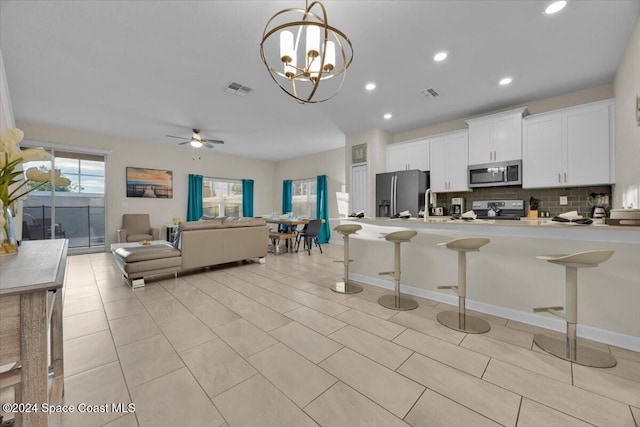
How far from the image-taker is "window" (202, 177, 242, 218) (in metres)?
7.84

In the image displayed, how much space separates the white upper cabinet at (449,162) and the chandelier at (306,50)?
244cm

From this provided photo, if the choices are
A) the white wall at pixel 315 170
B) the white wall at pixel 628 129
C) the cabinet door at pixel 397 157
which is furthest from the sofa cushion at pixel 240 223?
the white wall at pixel 628 129

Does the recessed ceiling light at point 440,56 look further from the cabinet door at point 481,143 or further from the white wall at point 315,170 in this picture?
the white wall at point 315,170

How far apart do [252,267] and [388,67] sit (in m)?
3.70

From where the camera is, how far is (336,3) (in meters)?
2.12

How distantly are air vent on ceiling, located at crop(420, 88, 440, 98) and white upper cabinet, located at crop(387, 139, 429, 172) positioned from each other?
3.90 ft

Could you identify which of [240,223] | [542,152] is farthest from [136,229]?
[542,152]

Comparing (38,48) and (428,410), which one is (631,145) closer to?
(428,410)

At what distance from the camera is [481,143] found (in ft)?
13.8

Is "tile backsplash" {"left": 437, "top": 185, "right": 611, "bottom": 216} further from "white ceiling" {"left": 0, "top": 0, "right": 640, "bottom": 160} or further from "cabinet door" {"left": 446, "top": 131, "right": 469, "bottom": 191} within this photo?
"white ceiling" {"left": 0, "top": 0, "right": 640, "bottom": 160}

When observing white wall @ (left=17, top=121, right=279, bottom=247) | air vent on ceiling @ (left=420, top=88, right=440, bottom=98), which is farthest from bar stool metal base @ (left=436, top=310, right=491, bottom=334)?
white wall @ (left=17, top=121, right=279, bottom=247)

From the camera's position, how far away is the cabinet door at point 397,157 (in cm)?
521

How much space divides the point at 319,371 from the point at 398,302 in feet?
4.43

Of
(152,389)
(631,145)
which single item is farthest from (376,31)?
(152,389)
